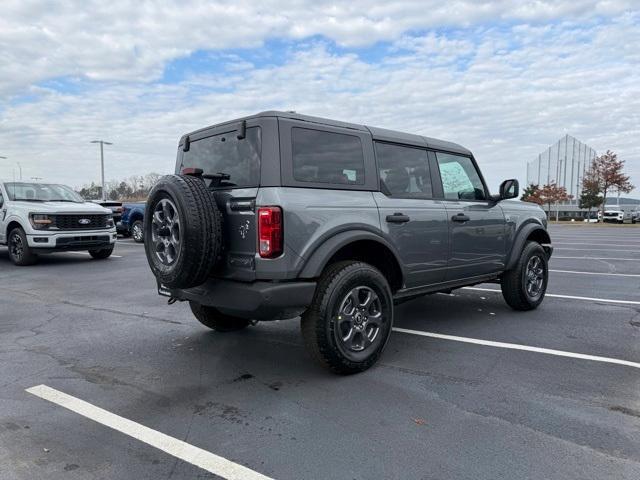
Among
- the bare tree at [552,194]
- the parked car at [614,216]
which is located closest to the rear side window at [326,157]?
the parked car at [614,216]

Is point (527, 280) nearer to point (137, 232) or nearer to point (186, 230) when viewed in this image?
point (186, 230)

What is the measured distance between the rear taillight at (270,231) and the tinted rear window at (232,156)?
0.29m

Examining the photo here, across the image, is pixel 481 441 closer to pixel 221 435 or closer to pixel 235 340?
pixel 221 435

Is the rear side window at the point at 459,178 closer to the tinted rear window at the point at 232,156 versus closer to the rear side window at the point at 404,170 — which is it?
the rear side window at the point at 404,170

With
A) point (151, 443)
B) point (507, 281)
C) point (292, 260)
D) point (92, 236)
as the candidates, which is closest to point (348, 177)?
point (292, 260)

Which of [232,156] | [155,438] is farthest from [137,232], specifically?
[155,438]

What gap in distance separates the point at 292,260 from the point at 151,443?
4.83 feet

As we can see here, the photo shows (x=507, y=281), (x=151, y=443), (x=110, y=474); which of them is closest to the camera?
(x=110, y=474)

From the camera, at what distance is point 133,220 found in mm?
17000

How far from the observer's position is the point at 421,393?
356cm

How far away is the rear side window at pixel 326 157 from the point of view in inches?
149

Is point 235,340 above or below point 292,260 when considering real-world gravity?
below

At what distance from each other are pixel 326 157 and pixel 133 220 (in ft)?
47.8

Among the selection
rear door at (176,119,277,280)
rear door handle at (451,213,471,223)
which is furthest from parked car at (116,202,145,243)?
rear door handle at (451,213,471,223)
